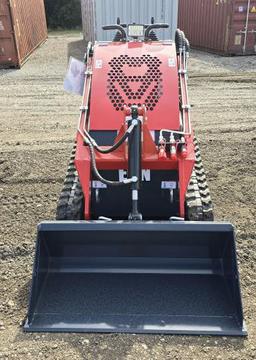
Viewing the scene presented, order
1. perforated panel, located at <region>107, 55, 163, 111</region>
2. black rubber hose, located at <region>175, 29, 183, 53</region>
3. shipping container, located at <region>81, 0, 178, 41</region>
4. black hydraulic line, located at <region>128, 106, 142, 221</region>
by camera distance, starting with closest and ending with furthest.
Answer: black hydraulic line, located at <region>128, 106, 142, 221</region> → perforated panel, located at <region>107, 55, 163, 111</region> → black rubber hose, located at <region>175, 29, 183, 53</region> → shipping container, located at <region>81, 0, 178, 41</region>

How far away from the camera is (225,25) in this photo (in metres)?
14.3

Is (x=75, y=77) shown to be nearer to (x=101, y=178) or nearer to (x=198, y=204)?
(x=101, y=178)

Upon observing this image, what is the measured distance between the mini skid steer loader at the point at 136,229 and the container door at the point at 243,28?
11.1m

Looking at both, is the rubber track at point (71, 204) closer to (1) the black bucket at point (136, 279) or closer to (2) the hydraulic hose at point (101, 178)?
Result: (1) the black bucket at point (136, 279)

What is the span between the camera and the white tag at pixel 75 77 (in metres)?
4.07

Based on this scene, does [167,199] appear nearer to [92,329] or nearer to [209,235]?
[209,235]

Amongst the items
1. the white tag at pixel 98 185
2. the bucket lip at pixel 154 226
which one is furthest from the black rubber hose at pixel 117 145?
the bucket lip at pixel 154 226

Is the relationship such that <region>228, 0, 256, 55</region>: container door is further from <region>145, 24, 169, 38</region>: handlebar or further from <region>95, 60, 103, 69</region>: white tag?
<region>95, 60, 103, 69</region>: white tag

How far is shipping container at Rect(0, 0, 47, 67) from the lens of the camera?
1272cm

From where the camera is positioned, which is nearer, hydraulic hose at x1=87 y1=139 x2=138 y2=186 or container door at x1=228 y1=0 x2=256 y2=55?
hydraulic hose at x1=87 y1=139 x2=138 y2=186

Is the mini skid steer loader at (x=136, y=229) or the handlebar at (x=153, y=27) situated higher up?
the handlebar at (x=153, y=27)

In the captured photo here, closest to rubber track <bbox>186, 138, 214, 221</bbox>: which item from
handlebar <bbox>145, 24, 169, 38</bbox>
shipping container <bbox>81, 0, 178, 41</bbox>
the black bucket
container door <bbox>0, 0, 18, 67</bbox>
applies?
the black bucket

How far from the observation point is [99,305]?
3.26 m

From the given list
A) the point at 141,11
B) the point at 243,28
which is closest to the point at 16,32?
the point at 141,11
